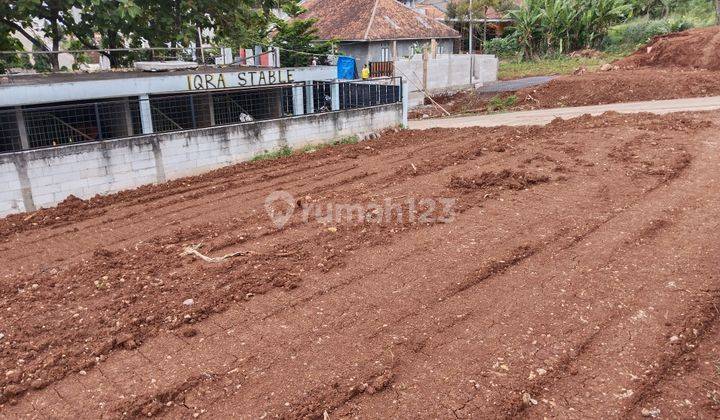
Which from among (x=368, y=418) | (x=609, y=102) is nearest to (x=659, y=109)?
(x=609, y=102)

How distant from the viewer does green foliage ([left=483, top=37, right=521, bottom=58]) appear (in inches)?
1681

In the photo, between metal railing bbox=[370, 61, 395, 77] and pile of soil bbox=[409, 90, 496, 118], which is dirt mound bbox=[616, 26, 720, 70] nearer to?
pile of soil bbox=[409, 90, 496, 118]

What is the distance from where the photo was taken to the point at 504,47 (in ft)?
142

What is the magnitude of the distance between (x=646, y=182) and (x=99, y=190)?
10.5 metres

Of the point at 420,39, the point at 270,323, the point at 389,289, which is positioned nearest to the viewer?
the point at 270,323

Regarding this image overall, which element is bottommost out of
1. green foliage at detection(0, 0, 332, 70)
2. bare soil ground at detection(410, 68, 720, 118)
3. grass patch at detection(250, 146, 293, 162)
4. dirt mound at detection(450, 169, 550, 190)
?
dirt mound at detection(450, 169, 550, 190)

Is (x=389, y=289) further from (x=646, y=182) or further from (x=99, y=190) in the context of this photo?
(x=99, y=190)

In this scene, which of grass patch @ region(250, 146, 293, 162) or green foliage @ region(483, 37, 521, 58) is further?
green foliage @ region(483, 37, 521, 58)

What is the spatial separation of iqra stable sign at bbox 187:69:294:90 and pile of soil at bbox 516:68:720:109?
37.6 ft

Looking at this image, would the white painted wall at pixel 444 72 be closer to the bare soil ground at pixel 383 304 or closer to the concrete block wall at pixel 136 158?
the concrete block wall at pixel 136 158

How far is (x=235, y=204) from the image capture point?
10.6m

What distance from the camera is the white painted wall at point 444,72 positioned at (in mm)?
27219

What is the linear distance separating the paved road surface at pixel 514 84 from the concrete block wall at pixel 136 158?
15333 mm

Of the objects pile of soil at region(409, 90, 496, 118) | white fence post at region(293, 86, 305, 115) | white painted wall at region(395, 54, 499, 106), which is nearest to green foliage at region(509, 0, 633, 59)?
white painted wall at region(395, 54, 499, 106)
